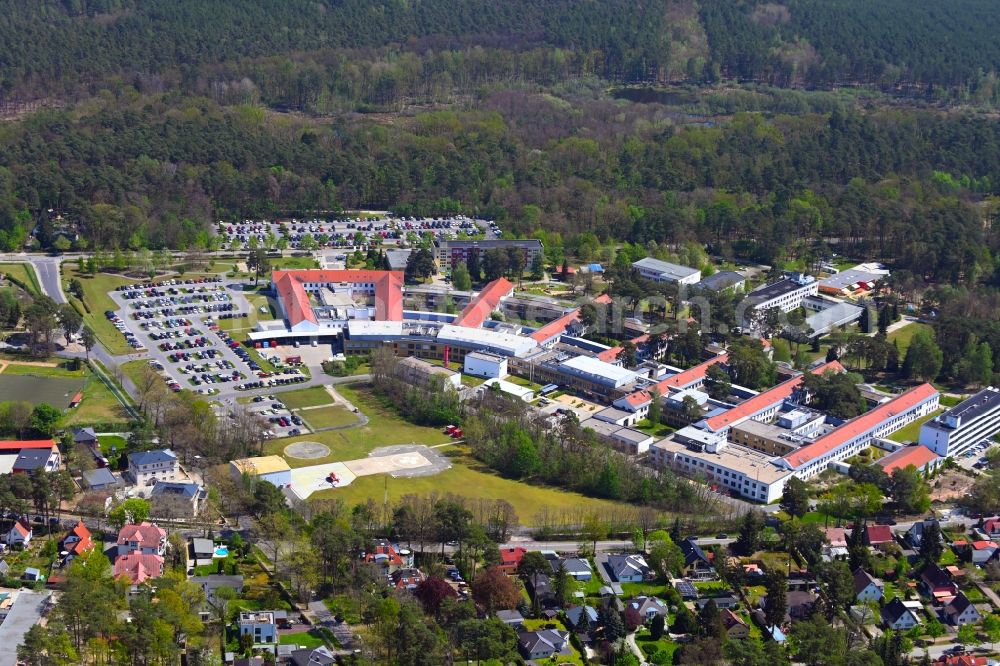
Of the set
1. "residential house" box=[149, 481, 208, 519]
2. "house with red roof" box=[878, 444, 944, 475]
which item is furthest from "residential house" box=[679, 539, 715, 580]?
"residential house" box=[149, 481, 208, 519]

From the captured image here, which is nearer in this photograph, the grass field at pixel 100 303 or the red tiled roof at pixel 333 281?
the grass field at pixel 100 303

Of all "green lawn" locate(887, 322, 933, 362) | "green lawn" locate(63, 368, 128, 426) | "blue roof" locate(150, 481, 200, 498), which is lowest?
"green lawn" locate(887, 322, 933, 362)

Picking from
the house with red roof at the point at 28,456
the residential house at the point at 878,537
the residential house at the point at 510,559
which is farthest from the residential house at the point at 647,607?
the house with red roof at the point at 28,456

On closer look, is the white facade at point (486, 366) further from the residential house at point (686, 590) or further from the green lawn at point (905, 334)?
the residential house at point (686, 590)

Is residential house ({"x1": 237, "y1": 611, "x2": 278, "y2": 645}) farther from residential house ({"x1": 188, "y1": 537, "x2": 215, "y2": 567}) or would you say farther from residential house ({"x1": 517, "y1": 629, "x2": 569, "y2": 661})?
residential house ({"x1": 517, "y1": 629, "x2": 569, "y2": 661})

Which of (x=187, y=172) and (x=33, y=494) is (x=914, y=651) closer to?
(x=33, y=494)

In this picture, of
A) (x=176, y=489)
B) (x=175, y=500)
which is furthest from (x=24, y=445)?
(x=175, y=500)

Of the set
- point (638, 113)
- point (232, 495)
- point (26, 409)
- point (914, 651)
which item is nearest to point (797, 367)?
point (914, 651)
